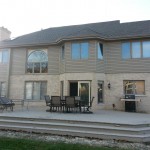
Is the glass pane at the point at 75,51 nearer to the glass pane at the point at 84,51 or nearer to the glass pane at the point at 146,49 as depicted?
the glass pane at the point at 84,51

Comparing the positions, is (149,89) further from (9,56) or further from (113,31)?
(9,56)

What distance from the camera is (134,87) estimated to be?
1617 centimetres

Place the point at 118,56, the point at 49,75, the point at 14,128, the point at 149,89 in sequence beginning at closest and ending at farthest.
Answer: the point at 14,128, the point at 149,89, the point at 118,56, the point at 49,75

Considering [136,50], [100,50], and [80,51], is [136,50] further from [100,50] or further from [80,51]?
[80,51]

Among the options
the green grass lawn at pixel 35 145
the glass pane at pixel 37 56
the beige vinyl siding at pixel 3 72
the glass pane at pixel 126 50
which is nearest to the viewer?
the green grass lawn at pixel 35 145

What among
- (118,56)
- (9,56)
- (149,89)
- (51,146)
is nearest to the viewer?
(51,146)

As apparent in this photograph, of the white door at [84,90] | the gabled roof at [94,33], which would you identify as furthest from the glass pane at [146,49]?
the white door at [84,90]

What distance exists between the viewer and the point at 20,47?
760 inches

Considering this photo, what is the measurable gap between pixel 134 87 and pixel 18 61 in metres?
10.8

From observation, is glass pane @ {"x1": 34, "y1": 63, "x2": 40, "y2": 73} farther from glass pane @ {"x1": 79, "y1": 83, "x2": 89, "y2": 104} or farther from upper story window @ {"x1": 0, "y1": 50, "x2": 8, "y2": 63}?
glass pane @ {"x1": 79, "y1": 83, "x2": 89, "y2": 104}

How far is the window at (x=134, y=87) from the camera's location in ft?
52.4

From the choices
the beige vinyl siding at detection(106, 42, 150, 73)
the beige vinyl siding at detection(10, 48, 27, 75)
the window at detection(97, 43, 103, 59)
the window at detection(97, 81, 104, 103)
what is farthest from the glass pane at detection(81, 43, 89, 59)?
the beige vinyl siding at detection(10, 48, 27, 75)

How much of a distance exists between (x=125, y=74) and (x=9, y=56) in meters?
10.9

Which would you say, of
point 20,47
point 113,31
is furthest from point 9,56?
point 113,31
